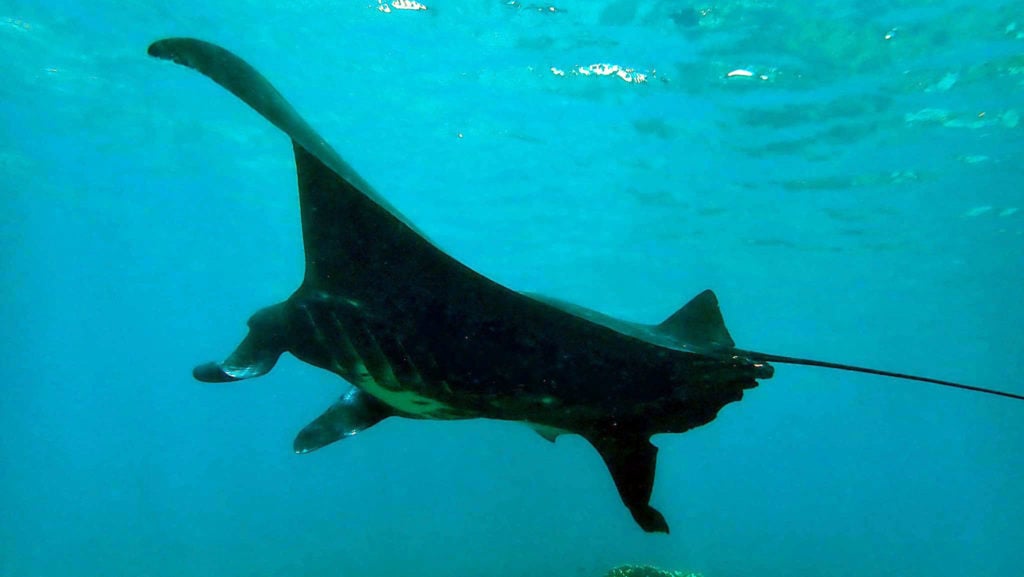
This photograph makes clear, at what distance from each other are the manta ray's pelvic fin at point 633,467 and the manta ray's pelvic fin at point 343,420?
118cm

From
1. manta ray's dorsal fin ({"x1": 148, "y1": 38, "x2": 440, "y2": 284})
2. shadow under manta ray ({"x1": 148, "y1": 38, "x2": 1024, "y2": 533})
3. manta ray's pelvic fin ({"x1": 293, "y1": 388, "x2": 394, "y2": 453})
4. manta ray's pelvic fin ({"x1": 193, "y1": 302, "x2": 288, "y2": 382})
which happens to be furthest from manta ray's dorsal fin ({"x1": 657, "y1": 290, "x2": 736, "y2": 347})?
manta ray's pelvic fin ({"x1": 193, "y1": 302, "x2": 288, "y2": 382})

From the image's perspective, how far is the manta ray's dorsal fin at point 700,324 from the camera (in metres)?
3.22

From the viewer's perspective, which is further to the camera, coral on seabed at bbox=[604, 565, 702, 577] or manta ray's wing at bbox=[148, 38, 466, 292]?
coral on seabed at bbox=[604, 565, 702, 577]

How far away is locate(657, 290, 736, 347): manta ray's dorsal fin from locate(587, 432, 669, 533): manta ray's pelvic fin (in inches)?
22.3

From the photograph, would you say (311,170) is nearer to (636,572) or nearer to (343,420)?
(343,420)

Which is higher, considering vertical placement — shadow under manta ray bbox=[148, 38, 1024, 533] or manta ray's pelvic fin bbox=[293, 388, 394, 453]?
shadow under manta ray bbox=[148, 38, 1024, 533]

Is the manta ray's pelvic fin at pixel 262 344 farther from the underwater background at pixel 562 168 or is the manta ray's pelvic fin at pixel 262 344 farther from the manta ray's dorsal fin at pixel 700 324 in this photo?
the underwater background at pixel 562 168

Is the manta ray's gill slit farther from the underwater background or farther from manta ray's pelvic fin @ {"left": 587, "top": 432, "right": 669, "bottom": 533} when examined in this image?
the underwater background

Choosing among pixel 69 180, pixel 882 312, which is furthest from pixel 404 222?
pixel 882 312

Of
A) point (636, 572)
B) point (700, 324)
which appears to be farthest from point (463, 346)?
point (636, 572)

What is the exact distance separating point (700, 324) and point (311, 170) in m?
2.05

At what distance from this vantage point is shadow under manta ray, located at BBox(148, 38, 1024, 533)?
8.80 feet

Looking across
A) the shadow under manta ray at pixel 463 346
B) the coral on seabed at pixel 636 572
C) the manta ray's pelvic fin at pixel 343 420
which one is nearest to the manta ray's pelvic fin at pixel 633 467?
the shadow under manta ray at pixel 463 346

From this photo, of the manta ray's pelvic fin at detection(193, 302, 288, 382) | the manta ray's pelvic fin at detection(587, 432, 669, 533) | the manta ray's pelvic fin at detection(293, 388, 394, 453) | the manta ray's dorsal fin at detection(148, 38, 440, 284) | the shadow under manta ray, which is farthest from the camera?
the manta ray's pelvic fin at detection(293, 388, 394, 453)
